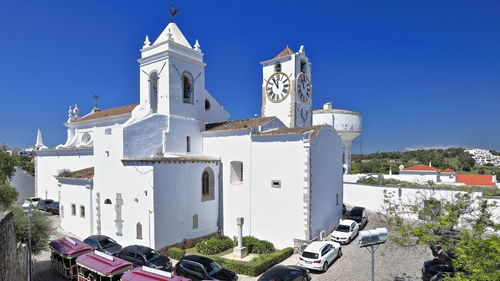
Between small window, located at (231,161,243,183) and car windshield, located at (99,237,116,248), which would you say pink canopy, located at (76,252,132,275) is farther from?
small window, located at (231,161,243,183)

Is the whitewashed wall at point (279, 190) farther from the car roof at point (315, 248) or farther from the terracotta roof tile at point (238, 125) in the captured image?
the car roof at point (315, 248)

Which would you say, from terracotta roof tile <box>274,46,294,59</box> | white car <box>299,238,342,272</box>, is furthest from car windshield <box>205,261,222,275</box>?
terracotta roof tile <box>274,46,294,59</box>

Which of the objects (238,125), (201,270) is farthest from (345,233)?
(238,125)

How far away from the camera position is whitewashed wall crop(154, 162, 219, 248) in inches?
698

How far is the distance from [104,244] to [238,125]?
12.2m

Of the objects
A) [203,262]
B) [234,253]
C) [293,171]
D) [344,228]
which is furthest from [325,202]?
[203,262]

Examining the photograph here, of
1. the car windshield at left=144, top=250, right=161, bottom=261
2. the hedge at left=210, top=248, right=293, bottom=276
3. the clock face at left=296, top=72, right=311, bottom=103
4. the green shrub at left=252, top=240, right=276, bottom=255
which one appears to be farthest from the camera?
the clock face at left=296, top=72, right=311, bottom=103

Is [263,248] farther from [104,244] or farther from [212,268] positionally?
[104,244]

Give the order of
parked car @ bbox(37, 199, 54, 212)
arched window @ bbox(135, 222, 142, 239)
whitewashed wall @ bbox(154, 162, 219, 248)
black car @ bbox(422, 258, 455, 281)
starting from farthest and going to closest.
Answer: parked car @ bbox(37, 199, 54, 212)
arched window @ bbox(135, 222, 142, 239)
whitewashed wall @ bbox(154, 162, 219, 248)
black car @ bbox(422, 258, 455, 281)

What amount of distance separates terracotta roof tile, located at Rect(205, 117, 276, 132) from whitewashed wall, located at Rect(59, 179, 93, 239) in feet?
34.0

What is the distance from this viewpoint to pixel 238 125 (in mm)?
22016

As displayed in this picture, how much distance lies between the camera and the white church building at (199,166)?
59.9 feet

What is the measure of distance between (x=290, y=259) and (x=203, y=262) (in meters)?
6.05

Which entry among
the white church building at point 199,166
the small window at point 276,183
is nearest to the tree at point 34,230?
the white church building at point 199,166
